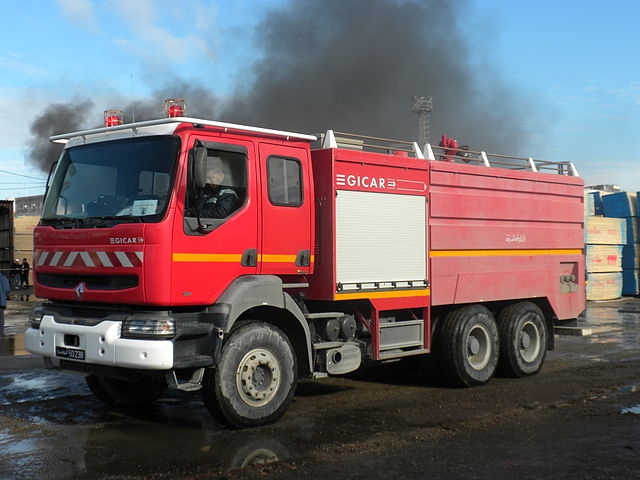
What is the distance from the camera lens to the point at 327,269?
7.39 meters

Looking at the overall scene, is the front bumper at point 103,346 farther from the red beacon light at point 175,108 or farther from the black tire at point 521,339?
the black tire at point 521,339

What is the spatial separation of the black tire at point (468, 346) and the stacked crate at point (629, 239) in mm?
19442

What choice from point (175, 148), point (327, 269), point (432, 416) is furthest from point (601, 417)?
point (175, 148)

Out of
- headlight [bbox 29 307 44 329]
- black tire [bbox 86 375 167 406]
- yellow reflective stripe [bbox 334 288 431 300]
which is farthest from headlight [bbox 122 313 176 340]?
yellow reflective stripe [bbox 334 288 431 300]

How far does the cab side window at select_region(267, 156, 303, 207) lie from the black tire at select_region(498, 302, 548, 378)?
3.79 metres

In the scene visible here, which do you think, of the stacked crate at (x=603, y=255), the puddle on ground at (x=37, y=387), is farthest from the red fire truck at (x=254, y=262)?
the stacked crate at (x=603, y=255)

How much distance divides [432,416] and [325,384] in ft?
7.16

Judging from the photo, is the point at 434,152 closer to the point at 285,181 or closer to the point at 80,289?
the point at 285,181

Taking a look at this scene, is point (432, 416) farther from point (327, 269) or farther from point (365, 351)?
point (327, 269)

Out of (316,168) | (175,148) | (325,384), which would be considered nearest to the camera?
(175,148)

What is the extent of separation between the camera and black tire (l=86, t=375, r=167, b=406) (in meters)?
7.60

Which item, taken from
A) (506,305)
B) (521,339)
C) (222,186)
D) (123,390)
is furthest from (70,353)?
(521,339)

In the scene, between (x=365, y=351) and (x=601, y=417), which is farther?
(x=365, y=351)

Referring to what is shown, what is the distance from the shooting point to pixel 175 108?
6719 millimetres
